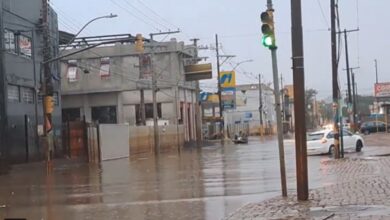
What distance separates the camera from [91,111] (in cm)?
A: 7850

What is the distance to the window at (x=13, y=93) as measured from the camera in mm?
39438

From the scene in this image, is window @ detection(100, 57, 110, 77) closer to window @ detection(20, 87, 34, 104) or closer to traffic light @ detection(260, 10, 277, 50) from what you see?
window @ detection(20, 87, 34, 104)

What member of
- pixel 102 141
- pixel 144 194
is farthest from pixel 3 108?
pixel 144 194

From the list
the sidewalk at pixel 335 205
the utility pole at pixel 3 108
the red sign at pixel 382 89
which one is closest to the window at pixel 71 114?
the utility pole at pixel 3 108

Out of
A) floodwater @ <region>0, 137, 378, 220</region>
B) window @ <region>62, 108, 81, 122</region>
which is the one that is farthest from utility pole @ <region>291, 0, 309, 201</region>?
window @ <region>62, 108, 81, 122</region>

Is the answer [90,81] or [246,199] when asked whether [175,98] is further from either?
[246,199]

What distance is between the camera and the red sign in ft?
364

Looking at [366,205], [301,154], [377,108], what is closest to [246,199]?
[301,154]

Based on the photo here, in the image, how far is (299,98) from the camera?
559 inches

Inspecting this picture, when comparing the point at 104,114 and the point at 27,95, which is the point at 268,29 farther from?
the point at 104,114

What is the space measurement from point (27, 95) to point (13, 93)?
236 centimetres

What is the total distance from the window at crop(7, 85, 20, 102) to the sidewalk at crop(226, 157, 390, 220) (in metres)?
26.1

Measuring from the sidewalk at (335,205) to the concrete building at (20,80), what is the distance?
2377cm

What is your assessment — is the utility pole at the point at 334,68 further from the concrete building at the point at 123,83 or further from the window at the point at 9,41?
the concrete building at the point at 123,83
